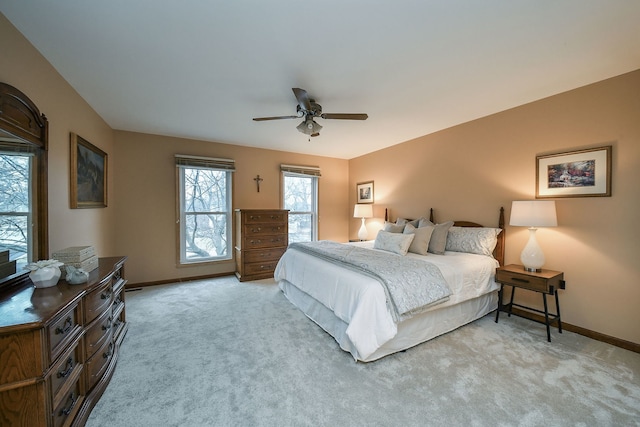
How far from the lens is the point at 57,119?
7.36 ft

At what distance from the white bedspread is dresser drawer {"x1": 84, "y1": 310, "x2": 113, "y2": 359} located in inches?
70.2

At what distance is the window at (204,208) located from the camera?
435 cm

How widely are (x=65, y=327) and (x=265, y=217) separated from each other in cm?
320

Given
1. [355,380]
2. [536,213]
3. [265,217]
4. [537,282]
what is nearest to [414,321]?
[355,380]

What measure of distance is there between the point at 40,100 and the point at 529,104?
4790 mm

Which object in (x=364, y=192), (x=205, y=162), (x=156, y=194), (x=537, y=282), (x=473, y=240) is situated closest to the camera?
(x=537, y=282)

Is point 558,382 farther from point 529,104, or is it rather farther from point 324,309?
point 529,104

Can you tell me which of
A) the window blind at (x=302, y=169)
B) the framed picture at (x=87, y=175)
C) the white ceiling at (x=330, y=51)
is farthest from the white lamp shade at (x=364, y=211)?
the framed picture at (x=87, y=175)

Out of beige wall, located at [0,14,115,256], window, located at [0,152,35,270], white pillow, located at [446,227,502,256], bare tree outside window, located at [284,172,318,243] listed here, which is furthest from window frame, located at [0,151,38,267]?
white pillow, located at [446,227,502,256]

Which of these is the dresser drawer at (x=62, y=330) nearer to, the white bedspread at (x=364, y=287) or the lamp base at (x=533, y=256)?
the white bedspread at (x=364, y=287)

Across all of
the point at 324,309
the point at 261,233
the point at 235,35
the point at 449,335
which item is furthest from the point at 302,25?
the point at 261,233

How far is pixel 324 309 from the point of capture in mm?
2672

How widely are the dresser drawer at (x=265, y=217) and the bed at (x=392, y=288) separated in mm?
1079

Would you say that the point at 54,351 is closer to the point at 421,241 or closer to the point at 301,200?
the point at 421,241
